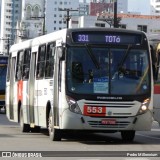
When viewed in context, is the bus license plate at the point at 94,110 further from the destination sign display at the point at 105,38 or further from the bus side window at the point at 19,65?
the bus side window at the point at 19,65

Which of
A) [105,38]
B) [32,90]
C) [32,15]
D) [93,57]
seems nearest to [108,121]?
[93,57]

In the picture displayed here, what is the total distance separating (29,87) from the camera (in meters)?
21.5

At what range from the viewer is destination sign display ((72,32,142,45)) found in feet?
57.9

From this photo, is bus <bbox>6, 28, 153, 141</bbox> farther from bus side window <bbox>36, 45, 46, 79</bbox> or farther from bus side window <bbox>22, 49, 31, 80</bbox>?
bus side window <bbox>22, 49, 31, 80</bbox>

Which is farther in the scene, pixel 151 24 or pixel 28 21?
pixel 28 21

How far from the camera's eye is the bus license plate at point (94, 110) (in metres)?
17.0

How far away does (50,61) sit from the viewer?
1889 cm

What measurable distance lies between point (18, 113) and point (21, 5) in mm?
162354

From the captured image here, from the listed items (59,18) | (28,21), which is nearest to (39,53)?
(28,21)

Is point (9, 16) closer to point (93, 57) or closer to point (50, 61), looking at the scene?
point (50, 61)

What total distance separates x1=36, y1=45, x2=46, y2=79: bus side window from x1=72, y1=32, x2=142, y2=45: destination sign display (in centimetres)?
242

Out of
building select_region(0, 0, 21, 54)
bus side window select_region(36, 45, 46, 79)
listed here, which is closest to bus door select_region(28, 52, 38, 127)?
bus side window select_region(36, 45, 46, 79)

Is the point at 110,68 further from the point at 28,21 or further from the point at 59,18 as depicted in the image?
the point at 59,18

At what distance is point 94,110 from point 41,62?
3579mm
